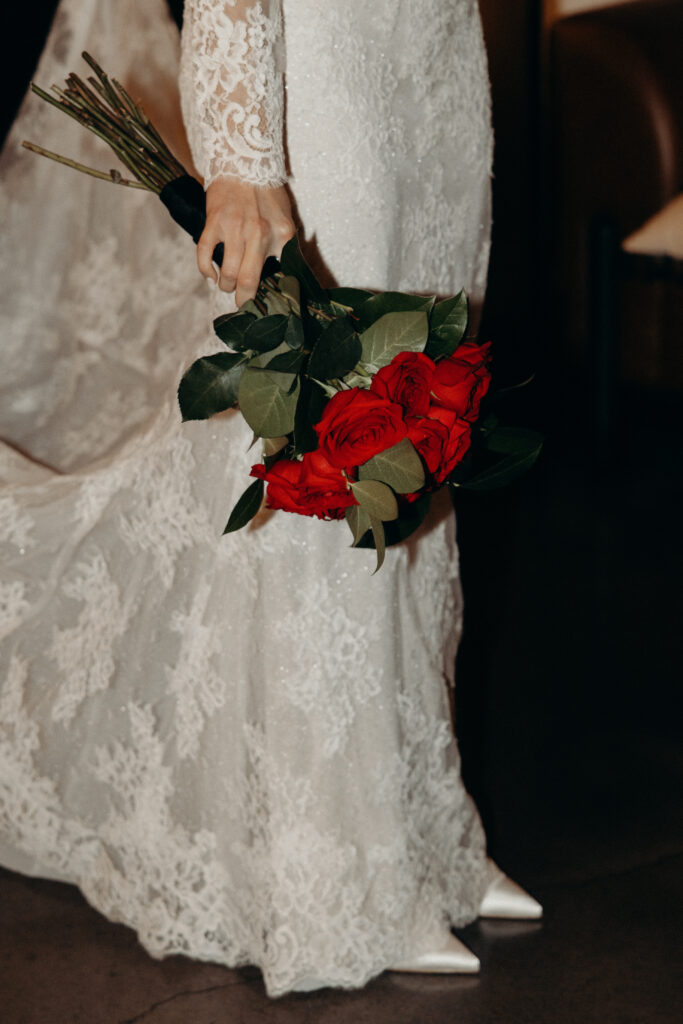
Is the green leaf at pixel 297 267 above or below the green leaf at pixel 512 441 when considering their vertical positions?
above

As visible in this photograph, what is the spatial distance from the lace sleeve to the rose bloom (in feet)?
0.85

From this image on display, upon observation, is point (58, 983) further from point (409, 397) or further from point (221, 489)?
point (409, 397)

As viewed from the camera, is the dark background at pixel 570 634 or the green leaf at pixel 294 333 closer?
the green leaf at pixel 294 333

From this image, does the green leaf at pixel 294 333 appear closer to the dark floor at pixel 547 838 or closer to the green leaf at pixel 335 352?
the green leaf at pixel 335 352

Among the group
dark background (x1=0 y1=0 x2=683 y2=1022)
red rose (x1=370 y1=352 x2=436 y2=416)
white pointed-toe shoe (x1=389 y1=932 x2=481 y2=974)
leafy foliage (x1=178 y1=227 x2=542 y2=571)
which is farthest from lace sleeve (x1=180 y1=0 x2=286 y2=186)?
white pointed-toe shoe (x1=389 y1=932 x2=481 y2=974)

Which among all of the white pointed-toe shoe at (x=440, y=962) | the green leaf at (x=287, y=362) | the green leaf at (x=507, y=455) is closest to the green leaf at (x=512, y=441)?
the green leaf at (x=507, y=455)

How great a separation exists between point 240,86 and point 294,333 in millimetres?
237

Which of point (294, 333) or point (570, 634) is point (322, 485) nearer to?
point (294, 333)

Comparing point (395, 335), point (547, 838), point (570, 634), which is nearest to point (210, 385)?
point (395, 335)

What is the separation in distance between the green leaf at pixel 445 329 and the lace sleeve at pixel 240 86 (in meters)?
0.19

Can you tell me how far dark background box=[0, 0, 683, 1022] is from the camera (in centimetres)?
144

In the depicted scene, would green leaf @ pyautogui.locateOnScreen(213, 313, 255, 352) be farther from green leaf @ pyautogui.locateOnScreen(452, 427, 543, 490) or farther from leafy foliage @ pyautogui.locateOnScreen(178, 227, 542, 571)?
green leaf @ pyautogui.locateOnScreen(452, 427, 543, 490)

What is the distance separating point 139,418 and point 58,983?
765mm

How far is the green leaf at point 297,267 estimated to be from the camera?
91cm
